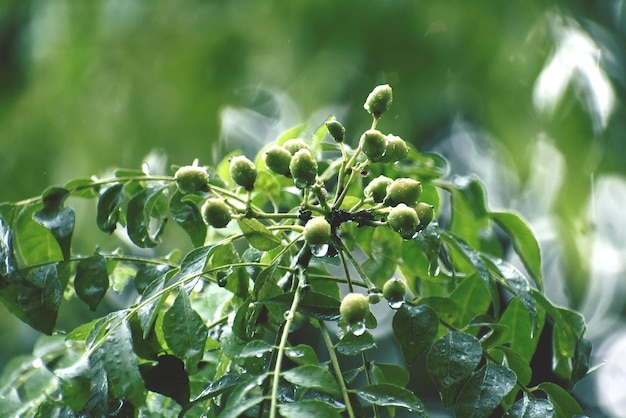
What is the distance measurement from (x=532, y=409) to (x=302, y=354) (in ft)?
0.77

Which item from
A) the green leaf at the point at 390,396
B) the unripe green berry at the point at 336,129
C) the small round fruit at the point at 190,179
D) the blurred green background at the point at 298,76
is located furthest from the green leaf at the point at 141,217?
the blurred green background at the point at 298,76

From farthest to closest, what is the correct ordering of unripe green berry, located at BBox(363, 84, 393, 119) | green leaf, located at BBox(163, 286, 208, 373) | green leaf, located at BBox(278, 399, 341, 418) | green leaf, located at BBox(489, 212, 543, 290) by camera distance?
1. green leaf, located at BBox(489, 212, 543, 290)
2. unripe green berry, located at BBox(363, 84, 393, 119)
3. green leaf, located at BBox(163, 286, 208, 373)
4. green leaf, located at BBox(278, 399, 341, 418)

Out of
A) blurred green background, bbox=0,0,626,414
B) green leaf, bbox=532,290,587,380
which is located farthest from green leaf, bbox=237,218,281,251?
blurred green background, bbox=0,0,626,414

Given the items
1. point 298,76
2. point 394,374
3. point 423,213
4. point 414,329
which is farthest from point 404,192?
point 298,76

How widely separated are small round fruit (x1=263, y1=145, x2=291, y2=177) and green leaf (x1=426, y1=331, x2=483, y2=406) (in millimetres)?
239

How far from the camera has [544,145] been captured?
1745 millimetres

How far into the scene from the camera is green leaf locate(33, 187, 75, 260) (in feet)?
2.60

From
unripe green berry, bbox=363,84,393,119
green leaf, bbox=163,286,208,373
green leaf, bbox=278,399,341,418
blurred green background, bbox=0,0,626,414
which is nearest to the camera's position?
green leaf, bbox=278,399,341,418

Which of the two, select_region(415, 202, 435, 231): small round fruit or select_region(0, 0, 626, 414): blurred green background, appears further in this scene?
select_region(0, 0, 626, 414): blurred green background

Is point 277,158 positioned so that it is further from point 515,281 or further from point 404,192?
point 515,281

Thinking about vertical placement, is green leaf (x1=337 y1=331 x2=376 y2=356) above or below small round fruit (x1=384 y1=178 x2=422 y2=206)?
below

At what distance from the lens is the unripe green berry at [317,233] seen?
663 millimetres

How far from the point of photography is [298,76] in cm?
171

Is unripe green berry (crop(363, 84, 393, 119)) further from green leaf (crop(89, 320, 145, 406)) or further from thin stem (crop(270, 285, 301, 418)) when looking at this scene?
green leaf (crop(89, 320, 145, 406))
